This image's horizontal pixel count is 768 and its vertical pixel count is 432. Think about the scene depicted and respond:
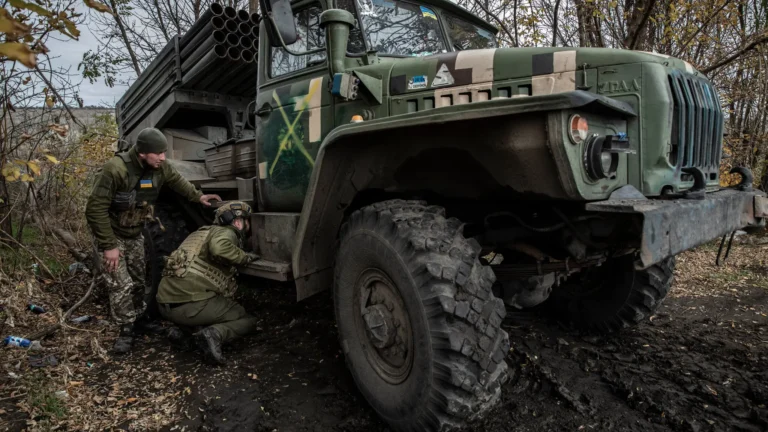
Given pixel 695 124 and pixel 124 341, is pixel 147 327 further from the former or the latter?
pixel 695 124

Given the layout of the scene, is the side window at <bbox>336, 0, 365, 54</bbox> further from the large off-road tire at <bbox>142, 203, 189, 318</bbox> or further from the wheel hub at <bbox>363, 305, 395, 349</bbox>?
the large off-road tire at <bbox>142, 203, 189, 318</bbox>

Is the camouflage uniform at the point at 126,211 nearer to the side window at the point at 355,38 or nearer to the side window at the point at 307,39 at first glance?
the side window at the point at 307,39

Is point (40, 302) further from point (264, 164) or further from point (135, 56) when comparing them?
point (135, 56)

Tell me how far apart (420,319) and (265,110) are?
7.27 ft

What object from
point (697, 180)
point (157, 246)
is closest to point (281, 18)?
point (697, 180)

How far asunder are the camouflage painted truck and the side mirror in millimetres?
12

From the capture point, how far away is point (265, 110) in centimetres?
365

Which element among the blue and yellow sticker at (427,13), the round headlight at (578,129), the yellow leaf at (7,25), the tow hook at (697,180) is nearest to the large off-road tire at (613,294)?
the tow hook at (697,180)

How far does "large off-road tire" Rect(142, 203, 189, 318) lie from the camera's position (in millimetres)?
4371

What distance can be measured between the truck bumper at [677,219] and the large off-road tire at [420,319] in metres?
0.62

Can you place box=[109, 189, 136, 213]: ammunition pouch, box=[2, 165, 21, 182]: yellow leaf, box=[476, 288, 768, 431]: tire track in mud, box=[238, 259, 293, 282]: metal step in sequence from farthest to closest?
box=[109, 189, 136, 213]: ammunition pouch → box=[238, 259, 293, 282]: metal step → box=[2, 165, 21, 182]: yellow leaf → box=[476, 288, 768, 431]: tire track in mud

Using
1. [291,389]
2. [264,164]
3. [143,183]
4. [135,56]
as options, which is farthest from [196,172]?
[135,56]

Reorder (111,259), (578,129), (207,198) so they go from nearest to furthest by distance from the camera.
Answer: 1. (578,129)
2. (111,259)
3. (207,198)

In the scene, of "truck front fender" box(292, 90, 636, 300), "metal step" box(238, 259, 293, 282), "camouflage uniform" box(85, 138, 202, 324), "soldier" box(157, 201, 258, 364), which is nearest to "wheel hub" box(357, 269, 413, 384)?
"truck front fender" box(292, 90, 636, 300)
